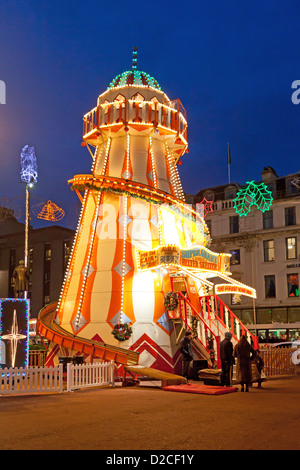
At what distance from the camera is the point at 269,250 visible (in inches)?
1868

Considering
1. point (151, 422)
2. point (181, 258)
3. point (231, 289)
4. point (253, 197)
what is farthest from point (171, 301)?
point (151, 422)

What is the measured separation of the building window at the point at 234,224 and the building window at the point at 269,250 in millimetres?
3515

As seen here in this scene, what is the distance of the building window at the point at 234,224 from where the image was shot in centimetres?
4978

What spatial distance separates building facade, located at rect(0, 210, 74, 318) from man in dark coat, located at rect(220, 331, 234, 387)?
57.2m

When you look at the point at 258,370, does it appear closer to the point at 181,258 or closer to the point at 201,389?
the point at 201,389

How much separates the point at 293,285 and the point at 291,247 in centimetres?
364

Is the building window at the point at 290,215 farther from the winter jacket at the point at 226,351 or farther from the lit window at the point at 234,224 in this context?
the winter jacket at the point at 226,351

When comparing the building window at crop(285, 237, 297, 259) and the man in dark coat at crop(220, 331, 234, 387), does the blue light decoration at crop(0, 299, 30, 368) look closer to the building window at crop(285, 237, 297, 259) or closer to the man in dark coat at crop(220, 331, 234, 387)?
the man in dark coat at crop(220, 331, 234, 387)

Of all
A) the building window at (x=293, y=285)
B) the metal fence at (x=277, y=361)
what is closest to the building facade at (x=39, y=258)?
the building window at (x=293, y=285)

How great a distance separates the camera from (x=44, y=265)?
2938 inches

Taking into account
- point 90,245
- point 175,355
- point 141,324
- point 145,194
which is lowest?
point 175,355
